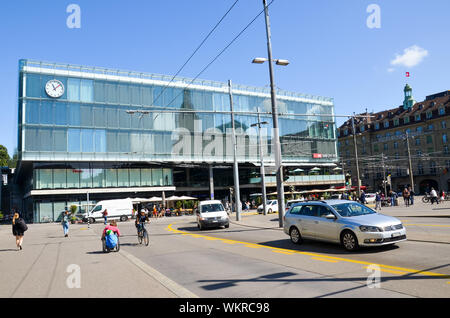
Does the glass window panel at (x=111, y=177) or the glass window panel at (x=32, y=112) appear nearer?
the glass window panel at (x=32, y=112)

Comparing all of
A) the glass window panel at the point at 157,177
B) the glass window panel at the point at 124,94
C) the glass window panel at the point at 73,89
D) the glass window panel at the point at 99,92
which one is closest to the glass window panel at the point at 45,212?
the glass window panel at the point at 73,89

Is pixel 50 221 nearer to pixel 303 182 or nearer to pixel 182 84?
pixel 182 84

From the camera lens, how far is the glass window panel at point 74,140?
47562 mm

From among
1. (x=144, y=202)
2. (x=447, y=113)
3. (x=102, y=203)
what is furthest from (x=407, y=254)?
(x=447, y=113)

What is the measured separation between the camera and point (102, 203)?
40594 mm

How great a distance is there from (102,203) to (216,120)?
23938mm

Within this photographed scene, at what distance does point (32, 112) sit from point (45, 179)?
8.50 metres

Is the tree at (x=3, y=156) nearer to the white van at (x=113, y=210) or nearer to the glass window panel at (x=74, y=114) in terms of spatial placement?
the glass window panel at (x=74, y=114)

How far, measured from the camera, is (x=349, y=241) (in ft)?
35.3

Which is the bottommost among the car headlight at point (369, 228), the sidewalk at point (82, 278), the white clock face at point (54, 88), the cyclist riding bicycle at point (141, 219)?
the sidewalk at point (82, 278)

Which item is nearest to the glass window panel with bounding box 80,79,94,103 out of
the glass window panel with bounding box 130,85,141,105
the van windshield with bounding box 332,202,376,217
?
the glass window panel with bounding box 130,85,141,105

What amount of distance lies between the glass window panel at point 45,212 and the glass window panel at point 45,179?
228 centimetres

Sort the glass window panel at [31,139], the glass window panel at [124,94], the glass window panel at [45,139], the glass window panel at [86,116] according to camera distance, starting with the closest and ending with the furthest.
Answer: the glass window panel at [31,139]
the glass window panel at [45,139]
the glass window panel at [86,116]
the glass window panel at [124,94]

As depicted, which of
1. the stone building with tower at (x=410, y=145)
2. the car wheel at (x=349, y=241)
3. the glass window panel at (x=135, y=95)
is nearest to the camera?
the car wheel at (x=349, y=241)
